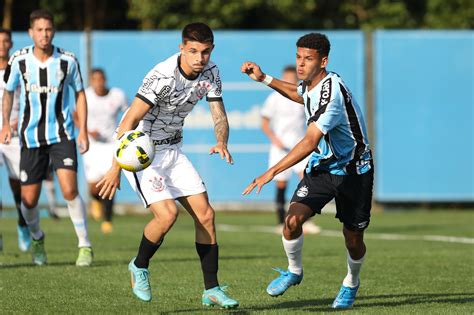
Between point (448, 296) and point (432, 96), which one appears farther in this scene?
point (432, 96)

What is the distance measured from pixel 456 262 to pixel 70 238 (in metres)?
6.10

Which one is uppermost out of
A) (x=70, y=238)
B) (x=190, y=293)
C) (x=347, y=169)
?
(x=347, y=169)

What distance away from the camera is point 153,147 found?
8102 millimetres

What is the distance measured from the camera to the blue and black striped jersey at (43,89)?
11.5 metres

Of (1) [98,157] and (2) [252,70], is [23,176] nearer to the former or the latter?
(2) [252,70]

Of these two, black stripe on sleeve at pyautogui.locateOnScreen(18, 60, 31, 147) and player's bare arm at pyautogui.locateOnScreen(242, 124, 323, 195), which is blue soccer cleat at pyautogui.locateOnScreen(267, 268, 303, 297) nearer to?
player's bare arm at pyautogui.locateOnScreen(242, 124, 323, 195)

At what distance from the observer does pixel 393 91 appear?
72.8 feet

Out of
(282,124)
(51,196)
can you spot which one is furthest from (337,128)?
(51,196)

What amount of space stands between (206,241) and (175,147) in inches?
30.4

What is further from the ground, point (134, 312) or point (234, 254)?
point (134, 312)

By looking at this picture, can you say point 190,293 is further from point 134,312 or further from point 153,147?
point 153,147

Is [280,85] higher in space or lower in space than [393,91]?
higher

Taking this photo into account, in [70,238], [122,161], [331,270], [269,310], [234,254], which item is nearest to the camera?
[122,161]

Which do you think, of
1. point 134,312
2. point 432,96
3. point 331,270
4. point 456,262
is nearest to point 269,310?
point 134,312
